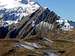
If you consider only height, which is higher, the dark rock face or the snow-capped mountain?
the snow-capped mountain

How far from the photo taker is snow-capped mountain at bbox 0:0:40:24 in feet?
92.1

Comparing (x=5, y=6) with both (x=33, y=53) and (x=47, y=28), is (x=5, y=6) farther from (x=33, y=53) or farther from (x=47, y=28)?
(x=33, y=53)

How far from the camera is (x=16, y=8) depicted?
98.9 feet

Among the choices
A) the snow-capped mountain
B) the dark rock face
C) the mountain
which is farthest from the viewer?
the snow-capped mountain

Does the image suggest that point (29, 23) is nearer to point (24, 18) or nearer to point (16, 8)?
point (24, 18)

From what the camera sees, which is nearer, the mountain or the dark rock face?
the dark rock face

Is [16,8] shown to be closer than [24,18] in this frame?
No

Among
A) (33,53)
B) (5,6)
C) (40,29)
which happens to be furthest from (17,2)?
(33,53)

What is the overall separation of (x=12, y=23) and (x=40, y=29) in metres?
2.98

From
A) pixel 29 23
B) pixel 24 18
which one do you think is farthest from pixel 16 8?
pixel 29 23

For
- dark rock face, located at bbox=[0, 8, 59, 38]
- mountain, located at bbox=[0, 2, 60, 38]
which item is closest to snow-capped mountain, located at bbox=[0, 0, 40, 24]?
mountain, located at bbox=[0, 2, 60, 38]

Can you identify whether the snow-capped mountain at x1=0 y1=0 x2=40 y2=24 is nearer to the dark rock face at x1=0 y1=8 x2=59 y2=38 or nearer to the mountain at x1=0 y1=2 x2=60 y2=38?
the mountain at x1=0 y1=2 x2=60 y2=38

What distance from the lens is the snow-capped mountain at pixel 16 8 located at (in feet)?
92.1

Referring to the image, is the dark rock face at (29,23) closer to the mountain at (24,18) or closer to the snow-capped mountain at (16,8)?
the mountain at (24,18)
